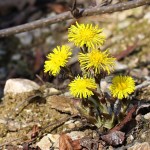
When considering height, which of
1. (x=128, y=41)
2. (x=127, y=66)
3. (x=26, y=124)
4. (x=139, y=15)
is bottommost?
(x=26, y=124)

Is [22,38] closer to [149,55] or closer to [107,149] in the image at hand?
[149,55]

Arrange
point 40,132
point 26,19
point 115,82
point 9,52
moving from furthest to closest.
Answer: point 26,19 < point 9,52 < point 40,132 < point 115,82

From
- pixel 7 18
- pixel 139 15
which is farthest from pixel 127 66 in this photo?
pixel 7 18

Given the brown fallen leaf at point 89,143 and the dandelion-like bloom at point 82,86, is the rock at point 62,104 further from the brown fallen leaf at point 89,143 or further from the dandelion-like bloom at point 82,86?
the dandelion-like bloom at point 82,86

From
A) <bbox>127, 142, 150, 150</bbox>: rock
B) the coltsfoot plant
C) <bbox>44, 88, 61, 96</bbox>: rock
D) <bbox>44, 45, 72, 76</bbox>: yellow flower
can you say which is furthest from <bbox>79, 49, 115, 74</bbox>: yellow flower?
<bbox>44, 88, 61, 96</bbox>: rock

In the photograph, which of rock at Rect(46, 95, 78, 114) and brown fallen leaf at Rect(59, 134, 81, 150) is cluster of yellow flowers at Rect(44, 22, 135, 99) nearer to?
brown fallen leaf at Rect(59, 134, 81, 150)

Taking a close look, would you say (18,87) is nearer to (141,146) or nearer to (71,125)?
(71,125)

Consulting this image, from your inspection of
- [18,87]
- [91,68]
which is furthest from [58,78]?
[91,68]

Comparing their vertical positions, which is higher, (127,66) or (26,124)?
(127,66)

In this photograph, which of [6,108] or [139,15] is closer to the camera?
[6,108]
